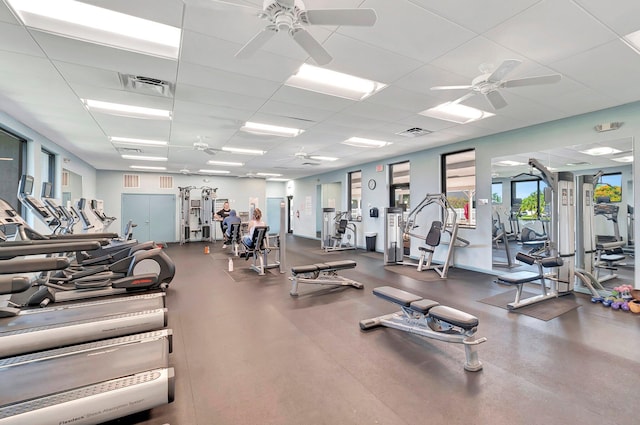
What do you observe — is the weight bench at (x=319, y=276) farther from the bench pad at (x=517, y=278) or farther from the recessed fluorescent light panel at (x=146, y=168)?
the recessed fluorescent light panel at (x=146, y=168)

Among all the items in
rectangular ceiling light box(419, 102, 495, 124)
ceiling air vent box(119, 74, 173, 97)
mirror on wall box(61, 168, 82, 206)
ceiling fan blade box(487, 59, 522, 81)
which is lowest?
mirror on wall box(61, 168, 82, 206)

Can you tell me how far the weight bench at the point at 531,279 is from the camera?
357 cm

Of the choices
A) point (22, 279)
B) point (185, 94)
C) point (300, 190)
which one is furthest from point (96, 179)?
point (22, 279)

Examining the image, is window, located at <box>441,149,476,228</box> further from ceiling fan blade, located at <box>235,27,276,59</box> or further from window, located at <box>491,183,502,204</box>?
ceiling fan blade, located at <box>235,27,276,59</box>

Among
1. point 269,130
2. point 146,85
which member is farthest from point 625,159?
point 146,85

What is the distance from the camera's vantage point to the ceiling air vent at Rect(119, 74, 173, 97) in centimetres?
308

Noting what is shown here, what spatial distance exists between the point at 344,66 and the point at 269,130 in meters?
2.60

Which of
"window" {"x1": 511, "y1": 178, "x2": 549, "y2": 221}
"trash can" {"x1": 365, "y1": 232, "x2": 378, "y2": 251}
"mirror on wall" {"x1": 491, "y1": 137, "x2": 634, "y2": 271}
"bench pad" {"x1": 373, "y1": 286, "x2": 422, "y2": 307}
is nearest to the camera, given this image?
"bench pad" {"x1": 373, "y1": 286, "x2": 422, "y2": 307}

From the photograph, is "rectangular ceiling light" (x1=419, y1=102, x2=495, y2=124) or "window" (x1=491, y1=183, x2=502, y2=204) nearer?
"rectangular ceiling light" (x1=419, y1=102, x2=495, y2=124)

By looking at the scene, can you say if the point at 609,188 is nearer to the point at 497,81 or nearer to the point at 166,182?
the point at 497,81

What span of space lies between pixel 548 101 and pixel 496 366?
3.37 metres

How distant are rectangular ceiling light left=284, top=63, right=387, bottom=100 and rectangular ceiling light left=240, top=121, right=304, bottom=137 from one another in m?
1.68

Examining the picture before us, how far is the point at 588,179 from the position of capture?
435 cm

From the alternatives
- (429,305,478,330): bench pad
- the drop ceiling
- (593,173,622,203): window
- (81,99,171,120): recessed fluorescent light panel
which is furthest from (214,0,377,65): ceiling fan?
(593,173,622,203): window
